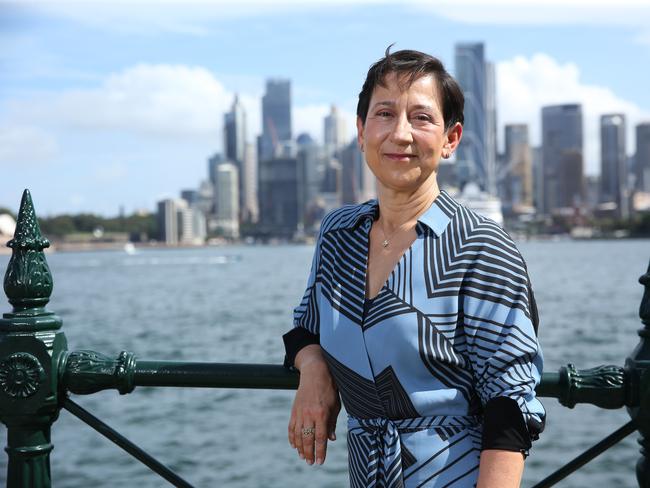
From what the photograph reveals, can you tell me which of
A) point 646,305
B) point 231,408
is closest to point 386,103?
point 646,305

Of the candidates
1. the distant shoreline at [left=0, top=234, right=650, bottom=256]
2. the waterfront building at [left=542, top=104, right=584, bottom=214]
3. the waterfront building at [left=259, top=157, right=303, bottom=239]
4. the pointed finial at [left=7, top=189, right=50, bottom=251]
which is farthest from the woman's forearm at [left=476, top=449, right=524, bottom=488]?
the waterfront building at [left=542, top=104, right=584, bottom=214]

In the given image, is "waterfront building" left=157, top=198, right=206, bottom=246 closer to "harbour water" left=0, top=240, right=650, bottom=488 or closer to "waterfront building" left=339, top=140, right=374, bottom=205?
"waterfront building" left=339, top=140, right=374, bottom=205

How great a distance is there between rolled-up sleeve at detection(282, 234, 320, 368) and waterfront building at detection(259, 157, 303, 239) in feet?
547

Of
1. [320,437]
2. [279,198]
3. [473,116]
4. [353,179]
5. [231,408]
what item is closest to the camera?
[320,437]

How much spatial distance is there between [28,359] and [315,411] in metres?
0.90

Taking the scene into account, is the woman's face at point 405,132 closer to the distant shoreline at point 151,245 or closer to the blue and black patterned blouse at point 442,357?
the blue and black patterned blouse at point 442,357

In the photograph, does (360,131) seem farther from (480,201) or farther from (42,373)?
(480,201)

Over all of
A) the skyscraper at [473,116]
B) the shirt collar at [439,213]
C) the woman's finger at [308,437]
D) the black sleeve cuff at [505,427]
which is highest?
the skyscraper at [473,116]

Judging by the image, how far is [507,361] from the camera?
1.75 meters

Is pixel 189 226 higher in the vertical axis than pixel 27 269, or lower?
lower

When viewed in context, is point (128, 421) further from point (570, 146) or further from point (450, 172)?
point (570, 146)

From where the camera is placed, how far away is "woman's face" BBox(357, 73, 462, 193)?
193 cm

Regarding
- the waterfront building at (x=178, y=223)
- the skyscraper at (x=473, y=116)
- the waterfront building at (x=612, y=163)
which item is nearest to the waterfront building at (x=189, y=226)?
the waterfront building at (x=178, y=223)

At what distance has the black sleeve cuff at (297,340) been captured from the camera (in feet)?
6.97
